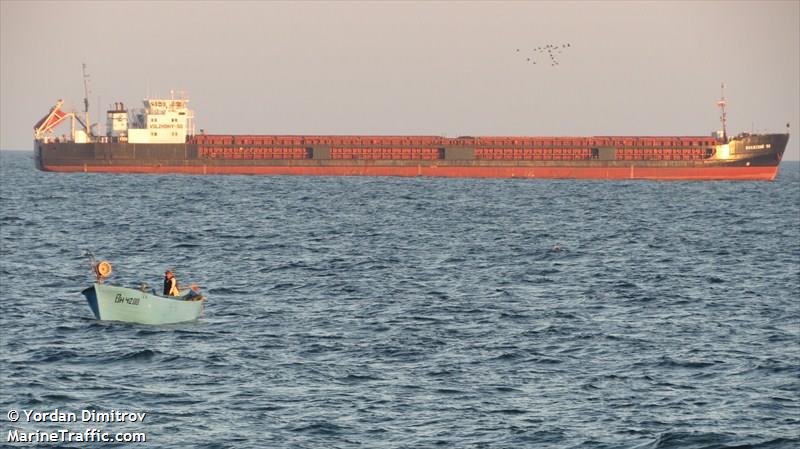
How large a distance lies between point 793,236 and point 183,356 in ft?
208

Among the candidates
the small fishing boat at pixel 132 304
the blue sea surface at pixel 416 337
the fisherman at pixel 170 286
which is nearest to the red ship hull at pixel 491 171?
the blue sea surface at pixel 416 337

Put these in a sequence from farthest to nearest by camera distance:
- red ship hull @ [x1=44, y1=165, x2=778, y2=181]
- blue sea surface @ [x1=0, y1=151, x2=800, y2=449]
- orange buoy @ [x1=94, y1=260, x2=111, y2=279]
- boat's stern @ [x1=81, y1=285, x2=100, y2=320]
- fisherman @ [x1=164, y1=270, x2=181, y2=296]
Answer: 1. red ship hull @ [x1=44, y1=165, x2=778, y2=181]
2. fisherman @ [x1=164, y1=270, x2=181, y2=296]
3. orange buoy @ [x1=94, y1=260, x2=111, y2=279]
4. boat's stern @ [x1=81, y1=285, x2=100, y2=320]
5. blue sea surface @ [x1=0, y1=151, x2=800, y2=449]

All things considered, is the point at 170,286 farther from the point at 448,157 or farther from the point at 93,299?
the point at 448,157

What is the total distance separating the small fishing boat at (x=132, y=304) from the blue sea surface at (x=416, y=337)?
82 cm

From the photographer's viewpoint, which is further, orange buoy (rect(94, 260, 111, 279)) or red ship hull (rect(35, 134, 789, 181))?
red ship hull (rect(35, 134, 789, 181))

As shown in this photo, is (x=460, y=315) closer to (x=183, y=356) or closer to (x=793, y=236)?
(x=183, y=356)

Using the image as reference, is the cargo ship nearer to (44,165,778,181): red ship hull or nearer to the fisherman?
(44,165,778,181): red ship hull

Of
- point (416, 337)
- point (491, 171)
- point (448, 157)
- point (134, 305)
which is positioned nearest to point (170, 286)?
point (134, 305)

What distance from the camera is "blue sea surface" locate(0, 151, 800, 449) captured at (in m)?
29.3

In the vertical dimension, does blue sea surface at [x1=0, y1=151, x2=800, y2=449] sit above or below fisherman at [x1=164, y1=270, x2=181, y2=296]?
below

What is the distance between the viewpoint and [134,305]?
4172 centimetres

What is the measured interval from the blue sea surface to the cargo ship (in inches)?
2645

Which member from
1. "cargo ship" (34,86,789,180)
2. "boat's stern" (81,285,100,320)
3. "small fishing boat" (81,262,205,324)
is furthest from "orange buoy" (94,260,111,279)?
"cargo ship" (34,86,789,180)

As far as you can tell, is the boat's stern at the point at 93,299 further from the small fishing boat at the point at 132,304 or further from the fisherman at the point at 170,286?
the fisherman at the point at 170,286
